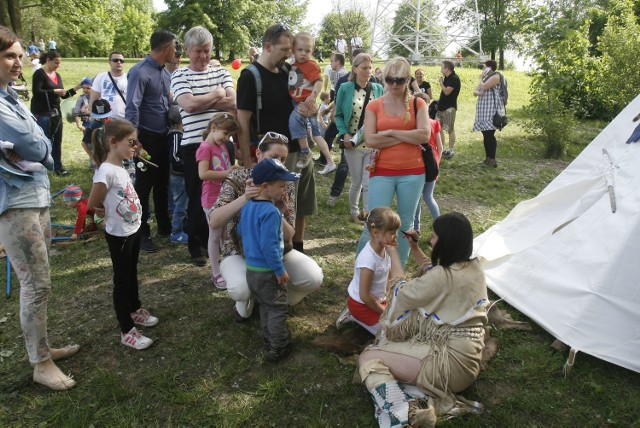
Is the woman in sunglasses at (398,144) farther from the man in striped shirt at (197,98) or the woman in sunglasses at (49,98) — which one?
the woman in sunglasses at (49,98)

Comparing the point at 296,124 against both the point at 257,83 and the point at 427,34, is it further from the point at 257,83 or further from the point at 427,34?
the point at 427,34

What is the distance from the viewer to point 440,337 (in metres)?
2.71

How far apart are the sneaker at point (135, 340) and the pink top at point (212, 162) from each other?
1306 mm

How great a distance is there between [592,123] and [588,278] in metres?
14.3

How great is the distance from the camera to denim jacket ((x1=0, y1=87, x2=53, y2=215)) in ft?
8.13

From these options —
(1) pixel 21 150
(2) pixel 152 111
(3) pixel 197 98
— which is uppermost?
(3) pixel 197 98

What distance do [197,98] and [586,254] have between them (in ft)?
11.7

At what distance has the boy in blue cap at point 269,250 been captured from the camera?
3000 millimetres

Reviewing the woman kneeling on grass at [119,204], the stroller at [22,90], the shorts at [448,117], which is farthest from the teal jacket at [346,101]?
the shorts at [448,117]

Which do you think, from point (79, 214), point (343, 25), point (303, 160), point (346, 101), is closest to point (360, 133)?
point (346, 101)

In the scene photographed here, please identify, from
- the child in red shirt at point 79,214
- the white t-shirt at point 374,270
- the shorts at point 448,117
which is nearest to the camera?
the white t-shirt at point 374,270

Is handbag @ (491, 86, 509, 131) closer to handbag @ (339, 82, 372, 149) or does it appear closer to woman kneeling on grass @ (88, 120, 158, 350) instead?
handbag @ (339, 82, 372, 149)

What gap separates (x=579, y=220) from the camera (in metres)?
3.69

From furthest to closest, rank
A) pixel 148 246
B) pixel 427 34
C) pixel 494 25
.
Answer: pixel 494 25 → pixel 427 34 → pixel 148 246
